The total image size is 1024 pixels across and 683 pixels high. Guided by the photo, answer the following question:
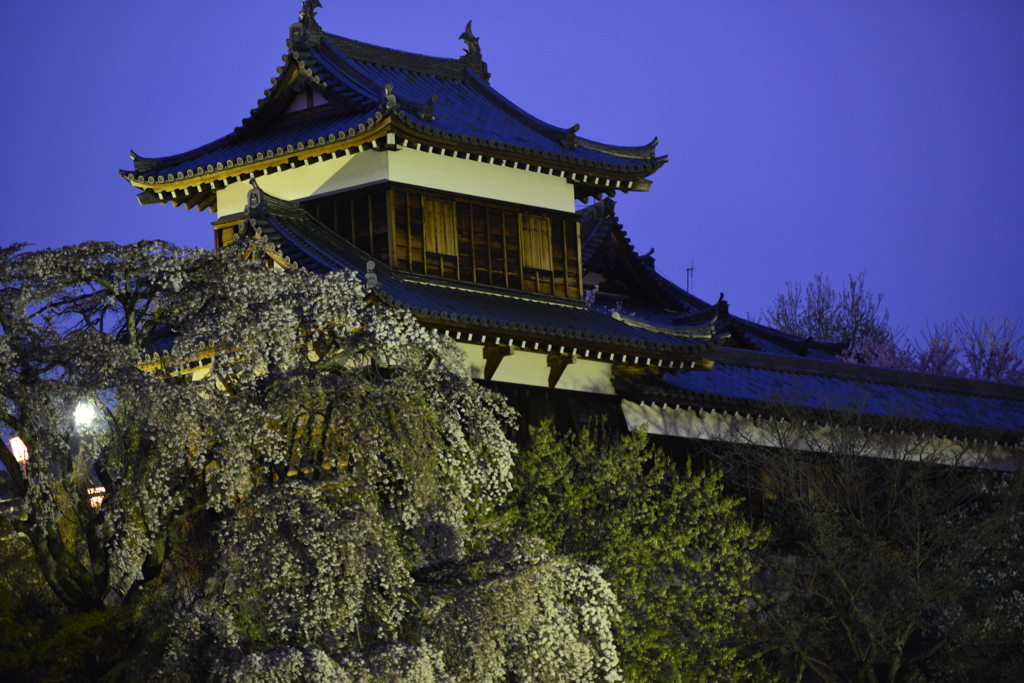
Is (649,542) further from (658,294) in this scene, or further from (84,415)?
(658,294)

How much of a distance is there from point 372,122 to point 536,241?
154 inches

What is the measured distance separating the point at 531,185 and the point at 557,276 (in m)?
1.60

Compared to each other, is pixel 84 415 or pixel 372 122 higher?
pixel 372 122

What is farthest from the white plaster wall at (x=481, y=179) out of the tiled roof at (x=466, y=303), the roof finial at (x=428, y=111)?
the tiled roof at (x=466, y=303)

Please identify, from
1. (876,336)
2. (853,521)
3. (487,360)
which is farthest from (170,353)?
(876,336)

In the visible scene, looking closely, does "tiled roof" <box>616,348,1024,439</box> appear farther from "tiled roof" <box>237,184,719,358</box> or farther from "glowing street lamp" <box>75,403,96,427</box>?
"glowing street lamp" <box>75,403,96,427</box>

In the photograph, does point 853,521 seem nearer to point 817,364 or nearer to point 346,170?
point 817,364

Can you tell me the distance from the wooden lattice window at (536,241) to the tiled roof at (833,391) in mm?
2660

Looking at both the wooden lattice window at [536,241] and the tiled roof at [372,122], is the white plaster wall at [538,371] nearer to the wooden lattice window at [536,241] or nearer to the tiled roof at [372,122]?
the wooden lattice window at [536,241]

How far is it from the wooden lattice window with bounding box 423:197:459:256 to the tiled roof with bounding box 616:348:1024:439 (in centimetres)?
349

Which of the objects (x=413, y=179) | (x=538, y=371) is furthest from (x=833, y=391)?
(x=413, y=179)

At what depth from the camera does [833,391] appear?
2344 cm

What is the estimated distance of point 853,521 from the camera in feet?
64.1

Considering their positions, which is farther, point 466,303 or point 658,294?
point 658,294
